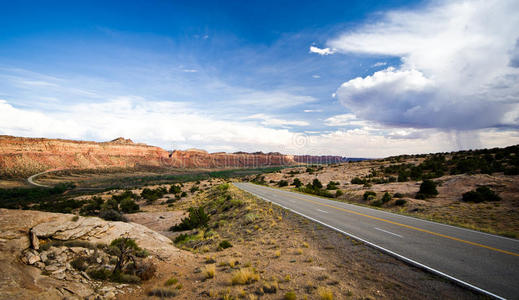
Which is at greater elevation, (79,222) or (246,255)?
(79,222)

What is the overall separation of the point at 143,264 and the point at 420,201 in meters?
23.1

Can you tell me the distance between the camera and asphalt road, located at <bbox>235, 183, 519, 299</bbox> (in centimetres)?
567

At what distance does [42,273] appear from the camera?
604 cm

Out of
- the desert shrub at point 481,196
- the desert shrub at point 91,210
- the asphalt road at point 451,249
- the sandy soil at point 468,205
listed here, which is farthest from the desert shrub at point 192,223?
the desert shrub at point 481,196

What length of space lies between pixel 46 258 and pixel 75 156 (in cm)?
11501

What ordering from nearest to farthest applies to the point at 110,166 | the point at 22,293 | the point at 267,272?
1. the point at 22,293
2. the point at 267,272
3. the point at 110,166

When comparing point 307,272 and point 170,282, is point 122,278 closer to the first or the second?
point 170,282

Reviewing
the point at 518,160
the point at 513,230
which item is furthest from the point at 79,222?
the point at 518,160

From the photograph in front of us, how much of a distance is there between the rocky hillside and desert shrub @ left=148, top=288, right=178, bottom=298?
303ft

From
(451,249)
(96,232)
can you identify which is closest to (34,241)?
(96,232)

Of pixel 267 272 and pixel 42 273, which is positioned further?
pixel 267 272

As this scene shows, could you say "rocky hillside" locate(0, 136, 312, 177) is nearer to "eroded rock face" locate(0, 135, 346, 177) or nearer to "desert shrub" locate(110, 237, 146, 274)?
"eroded rock face" locate(0, 135, 346, 177)

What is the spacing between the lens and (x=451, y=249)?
8.02 m

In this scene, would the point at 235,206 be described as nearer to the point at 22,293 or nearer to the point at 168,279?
the point at 168,279
